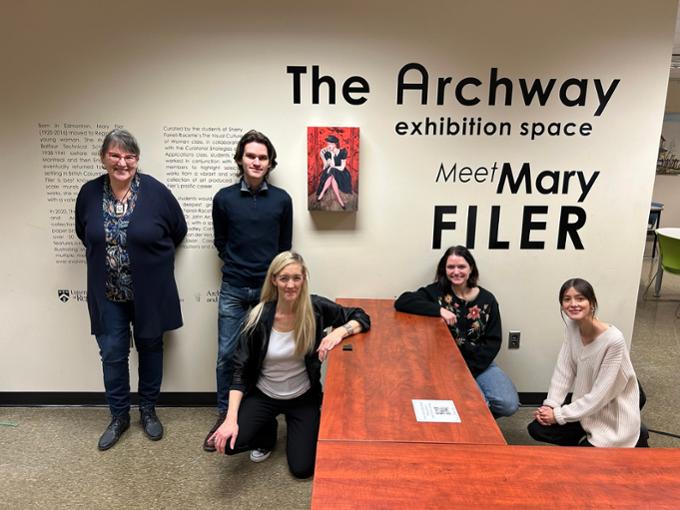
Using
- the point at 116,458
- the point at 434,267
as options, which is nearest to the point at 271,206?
the point at 434,267

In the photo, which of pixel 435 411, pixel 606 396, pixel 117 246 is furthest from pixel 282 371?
pixel 606 396

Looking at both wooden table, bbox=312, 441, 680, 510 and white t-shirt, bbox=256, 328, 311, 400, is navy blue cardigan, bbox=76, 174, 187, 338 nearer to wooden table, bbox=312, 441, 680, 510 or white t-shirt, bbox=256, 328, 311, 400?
white t-shirt, bbox=256, 328, 311, 400

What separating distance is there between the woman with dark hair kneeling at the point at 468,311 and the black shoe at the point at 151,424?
1.50m

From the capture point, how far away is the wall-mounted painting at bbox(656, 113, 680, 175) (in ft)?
25.8

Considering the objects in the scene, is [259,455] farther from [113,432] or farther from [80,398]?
[80,398]

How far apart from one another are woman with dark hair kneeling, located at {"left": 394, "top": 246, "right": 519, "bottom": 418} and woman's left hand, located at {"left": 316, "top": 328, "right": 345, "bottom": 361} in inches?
20.3

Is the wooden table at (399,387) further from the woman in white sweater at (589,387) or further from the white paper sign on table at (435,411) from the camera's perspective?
the woman in white sweater at (589,387)

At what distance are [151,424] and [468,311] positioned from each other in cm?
188

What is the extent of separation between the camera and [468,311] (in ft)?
8.49

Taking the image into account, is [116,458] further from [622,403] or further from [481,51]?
[481,51]

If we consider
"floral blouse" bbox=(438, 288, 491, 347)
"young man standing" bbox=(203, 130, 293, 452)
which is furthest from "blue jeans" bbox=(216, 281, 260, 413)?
"floral blouse" bbox=(438, 288, 491, 347)

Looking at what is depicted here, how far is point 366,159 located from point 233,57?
0.91 meters

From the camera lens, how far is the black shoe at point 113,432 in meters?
2.50

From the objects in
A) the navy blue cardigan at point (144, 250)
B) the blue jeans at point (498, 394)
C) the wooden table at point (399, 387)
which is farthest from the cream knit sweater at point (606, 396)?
the navy blue cardigan at point (144, 250)
